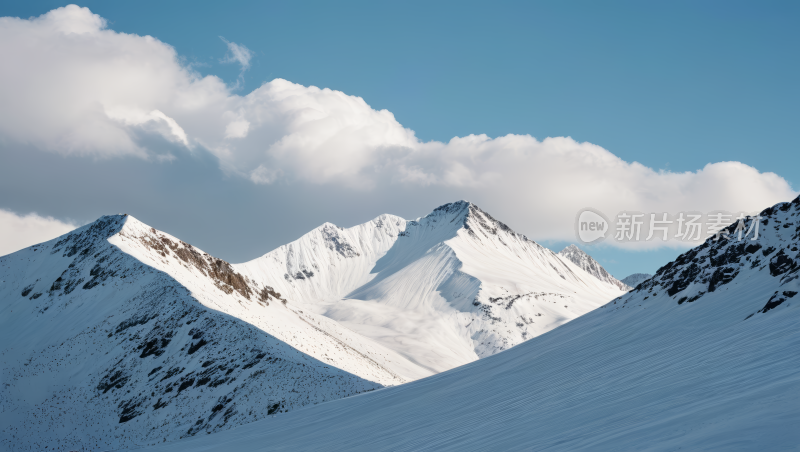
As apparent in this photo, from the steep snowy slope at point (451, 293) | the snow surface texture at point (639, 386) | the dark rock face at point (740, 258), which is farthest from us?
the steep snowy slope at point (451, 293)

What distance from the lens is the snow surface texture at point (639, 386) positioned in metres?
7.77

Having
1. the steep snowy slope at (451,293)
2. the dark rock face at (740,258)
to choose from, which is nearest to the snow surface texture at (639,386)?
the dark rock face at (740,258)

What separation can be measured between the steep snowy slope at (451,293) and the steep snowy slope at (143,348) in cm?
2012

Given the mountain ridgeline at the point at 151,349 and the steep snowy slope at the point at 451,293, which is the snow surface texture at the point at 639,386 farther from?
the steep snowy slope at the point at 451,293

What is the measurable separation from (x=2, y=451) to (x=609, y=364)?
33.8 meters

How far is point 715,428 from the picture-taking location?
6926 millimetres

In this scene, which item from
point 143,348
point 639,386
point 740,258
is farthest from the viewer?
point 143,348

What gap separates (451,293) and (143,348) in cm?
9711

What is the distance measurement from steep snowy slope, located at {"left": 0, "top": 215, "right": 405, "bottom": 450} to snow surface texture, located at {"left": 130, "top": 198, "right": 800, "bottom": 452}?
7527 mm

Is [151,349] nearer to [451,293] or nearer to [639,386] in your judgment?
[639,386]

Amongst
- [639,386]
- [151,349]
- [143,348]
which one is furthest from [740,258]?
[143,348]

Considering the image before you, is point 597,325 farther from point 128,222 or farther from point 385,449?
point 128,222

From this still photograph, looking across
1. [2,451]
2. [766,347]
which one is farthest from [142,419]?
[766,347]

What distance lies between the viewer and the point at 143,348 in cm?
3875
